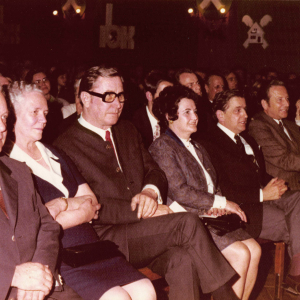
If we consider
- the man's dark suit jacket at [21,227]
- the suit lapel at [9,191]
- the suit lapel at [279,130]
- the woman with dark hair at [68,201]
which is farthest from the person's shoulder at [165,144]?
the suit lapel at [279,130]

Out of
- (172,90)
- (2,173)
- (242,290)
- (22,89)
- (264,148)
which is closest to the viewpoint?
(2,173)

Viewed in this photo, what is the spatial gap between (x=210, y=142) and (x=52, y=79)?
3.39 m

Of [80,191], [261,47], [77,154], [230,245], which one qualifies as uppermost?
[261,47]

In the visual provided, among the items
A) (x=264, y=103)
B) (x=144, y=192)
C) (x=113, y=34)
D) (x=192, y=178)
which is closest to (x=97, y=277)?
(x=144, y=192)

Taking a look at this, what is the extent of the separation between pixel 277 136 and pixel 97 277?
2.50m

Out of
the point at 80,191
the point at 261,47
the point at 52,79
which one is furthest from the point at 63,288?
the point at 261,47

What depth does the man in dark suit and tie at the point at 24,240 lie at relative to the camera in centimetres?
163

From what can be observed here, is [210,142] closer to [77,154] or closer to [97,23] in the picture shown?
[77,154]

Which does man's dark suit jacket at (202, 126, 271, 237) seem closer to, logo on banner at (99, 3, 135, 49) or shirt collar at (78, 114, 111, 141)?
shirt collar at (78, 114, 111, 141)

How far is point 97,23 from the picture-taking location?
12.0 m

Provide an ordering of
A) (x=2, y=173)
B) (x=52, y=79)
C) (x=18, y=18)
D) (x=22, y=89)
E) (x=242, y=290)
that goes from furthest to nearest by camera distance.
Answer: (x=18, y=18) < (x=52, y=79) < (x=242, y=290) < (x=22, y=89) < (x=2, y=173)

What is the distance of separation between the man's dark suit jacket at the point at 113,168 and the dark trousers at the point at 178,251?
0.11m

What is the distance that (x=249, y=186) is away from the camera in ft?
10.4

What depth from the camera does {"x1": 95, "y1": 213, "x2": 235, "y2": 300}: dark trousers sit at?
7.23 feet
